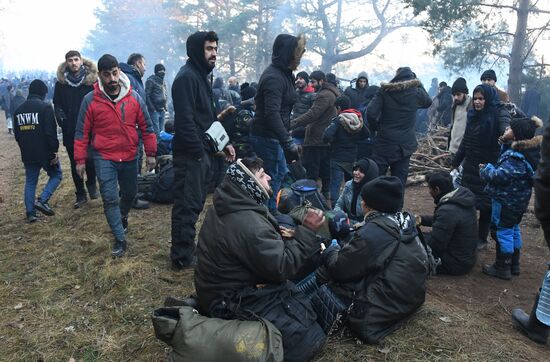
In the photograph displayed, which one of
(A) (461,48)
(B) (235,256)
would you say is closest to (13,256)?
(B) (235,256)

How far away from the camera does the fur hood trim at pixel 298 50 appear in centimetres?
459

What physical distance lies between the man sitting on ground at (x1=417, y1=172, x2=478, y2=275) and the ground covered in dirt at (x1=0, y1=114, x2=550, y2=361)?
0.22 metres

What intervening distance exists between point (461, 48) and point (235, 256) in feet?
53.5

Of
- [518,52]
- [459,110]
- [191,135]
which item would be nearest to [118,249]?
[191,135]

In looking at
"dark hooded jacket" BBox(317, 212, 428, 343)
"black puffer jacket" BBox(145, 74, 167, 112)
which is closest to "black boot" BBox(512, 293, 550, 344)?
"dark hooded jacket" BBox(317, 212, 428, 343)

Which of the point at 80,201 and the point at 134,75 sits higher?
the point at 134,75

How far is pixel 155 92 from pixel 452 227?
758 centimetres

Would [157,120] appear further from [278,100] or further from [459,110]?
[459,110]

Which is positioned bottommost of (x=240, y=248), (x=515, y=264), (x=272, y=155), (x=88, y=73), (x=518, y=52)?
(x=515, y=264)

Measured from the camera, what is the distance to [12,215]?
661cm

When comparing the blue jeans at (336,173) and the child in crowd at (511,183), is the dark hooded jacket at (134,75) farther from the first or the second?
the child in crowd at (511,183)

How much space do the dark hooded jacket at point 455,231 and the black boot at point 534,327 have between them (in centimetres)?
98

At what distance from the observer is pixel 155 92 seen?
980 centimetres

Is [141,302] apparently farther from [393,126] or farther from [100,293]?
[393,126]
